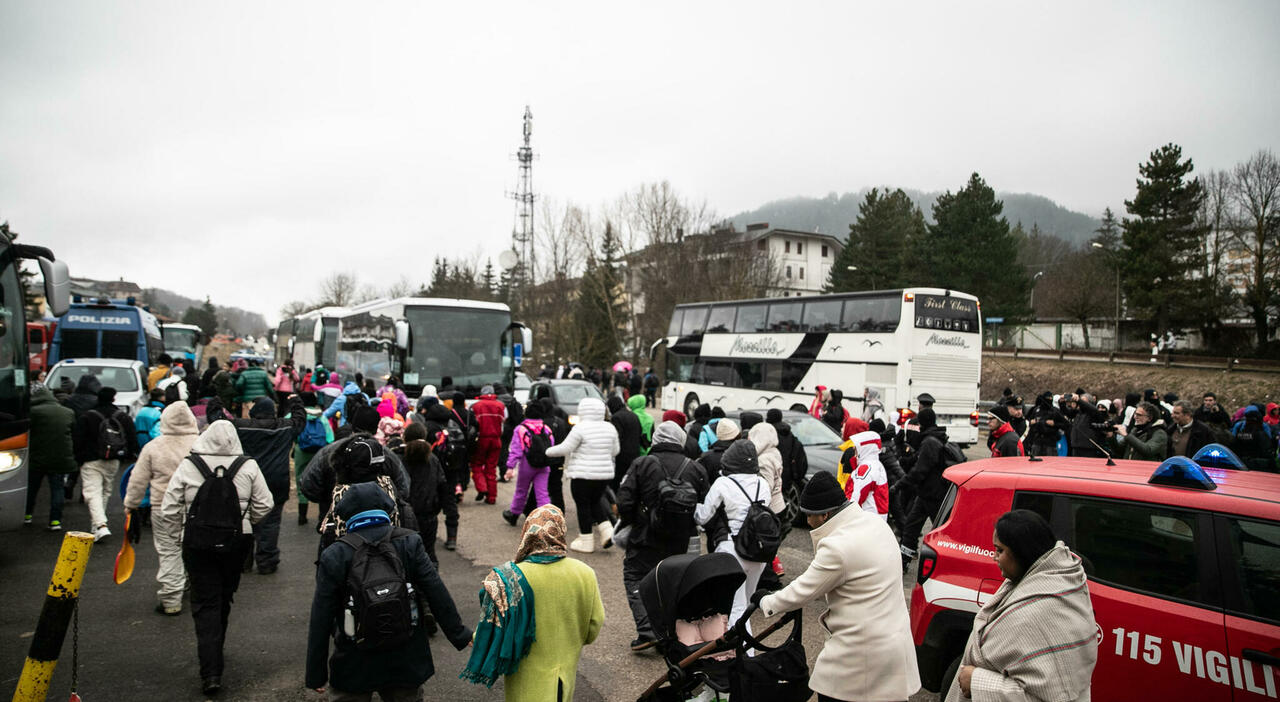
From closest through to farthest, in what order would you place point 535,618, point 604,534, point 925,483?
1. point 535,618
2. point 925,483
3. point 604,534

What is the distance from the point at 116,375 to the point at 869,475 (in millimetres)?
14608

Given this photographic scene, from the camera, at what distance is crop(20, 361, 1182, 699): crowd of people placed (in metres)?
3.32

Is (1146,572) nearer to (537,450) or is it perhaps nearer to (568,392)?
(537,450)

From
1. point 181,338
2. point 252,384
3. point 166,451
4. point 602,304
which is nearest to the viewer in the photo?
point 166,451

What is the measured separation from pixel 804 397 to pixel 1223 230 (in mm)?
35717

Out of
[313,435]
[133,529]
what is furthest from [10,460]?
[313,435]

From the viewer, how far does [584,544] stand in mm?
8484

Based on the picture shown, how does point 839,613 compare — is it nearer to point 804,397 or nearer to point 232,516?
point 232,516

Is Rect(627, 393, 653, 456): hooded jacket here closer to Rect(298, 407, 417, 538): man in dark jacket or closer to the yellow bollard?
Rect(298, 407, 417, 538): man in dark jacket

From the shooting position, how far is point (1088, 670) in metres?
2.76

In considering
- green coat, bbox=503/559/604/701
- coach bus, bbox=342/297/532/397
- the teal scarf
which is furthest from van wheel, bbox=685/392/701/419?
the teal scarf

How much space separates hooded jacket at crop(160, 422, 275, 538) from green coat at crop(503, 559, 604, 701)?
9.51ft

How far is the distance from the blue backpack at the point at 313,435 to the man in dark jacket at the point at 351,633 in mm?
6210

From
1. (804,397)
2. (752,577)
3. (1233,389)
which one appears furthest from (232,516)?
(1233,389)
